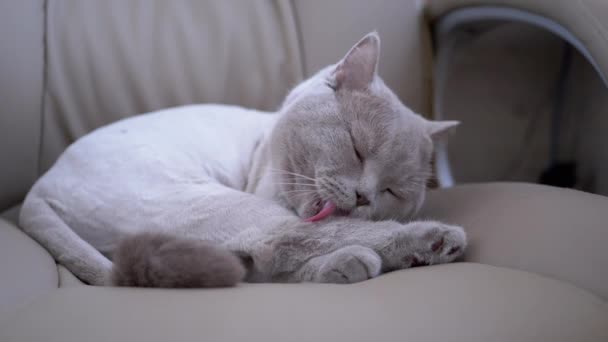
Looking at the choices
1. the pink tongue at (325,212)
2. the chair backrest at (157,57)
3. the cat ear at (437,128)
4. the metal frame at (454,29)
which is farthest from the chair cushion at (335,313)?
the chair backrest at (157,57)

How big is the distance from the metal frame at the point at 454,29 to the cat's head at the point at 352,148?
0.42m

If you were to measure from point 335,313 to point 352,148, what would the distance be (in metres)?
0.45

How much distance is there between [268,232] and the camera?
1.01 metres

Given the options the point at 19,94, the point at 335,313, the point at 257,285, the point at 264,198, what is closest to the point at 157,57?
the point at 19,94

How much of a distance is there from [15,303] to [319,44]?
107cm

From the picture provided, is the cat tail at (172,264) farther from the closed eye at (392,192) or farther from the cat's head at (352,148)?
the closed eye at (392,192)

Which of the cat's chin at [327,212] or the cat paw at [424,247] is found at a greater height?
the cat's chin at [327,212]

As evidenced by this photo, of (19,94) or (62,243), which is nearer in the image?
(62,243)

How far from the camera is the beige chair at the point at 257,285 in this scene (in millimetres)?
709

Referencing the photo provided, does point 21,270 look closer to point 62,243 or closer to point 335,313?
point 62,243

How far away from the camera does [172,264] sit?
0.85 m

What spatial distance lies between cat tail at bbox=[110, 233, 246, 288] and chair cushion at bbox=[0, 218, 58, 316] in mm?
135

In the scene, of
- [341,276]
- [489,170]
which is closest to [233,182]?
[341,276]

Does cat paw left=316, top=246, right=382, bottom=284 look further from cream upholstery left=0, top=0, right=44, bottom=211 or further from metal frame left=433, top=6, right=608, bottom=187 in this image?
cream upholstery left=0, top=0, right=44, bottom=211
